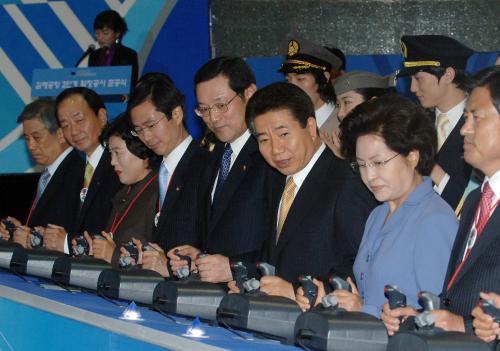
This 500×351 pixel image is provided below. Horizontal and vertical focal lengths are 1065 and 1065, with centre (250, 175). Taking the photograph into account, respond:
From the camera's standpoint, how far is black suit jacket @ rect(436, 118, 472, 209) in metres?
3.78

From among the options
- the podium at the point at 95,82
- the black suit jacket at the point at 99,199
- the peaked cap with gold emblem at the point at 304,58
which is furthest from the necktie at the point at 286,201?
the podium at the point at 95,82

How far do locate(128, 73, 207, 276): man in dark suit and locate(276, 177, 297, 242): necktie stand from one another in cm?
68

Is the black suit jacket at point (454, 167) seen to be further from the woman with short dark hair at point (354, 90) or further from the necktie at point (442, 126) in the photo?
the woman with short dark hair at point (354, 90)

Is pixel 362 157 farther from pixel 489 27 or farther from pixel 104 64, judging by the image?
pixel 104 64

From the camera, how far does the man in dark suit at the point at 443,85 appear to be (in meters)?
3.92

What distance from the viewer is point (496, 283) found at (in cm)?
265

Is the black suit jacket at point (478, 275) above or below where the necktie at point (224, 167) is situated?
below

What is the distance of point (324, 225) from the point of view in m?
3.44

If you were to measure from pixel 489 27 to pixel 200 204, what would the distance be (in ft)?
10.1

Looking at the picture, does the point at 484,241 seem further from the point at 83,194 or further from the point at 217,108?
Result: the point at 83,194

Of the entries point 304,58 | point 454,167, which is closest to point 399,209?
point 454,167

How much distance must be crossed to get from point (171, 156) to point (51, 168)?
1413 millimetres

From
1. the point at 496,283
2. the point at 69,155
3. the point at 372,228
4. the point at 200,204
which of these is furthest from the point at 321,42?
the point at 496,283

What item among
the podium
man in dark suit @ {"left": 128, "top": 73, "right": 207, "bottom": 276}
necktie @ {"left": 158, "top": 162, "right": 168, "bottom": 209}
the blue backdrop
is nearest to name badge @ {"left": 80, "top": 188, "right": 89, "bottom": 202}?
man in dark suit @ {"left": 128, "top": 73, "right": 207, "bottom": 276}
